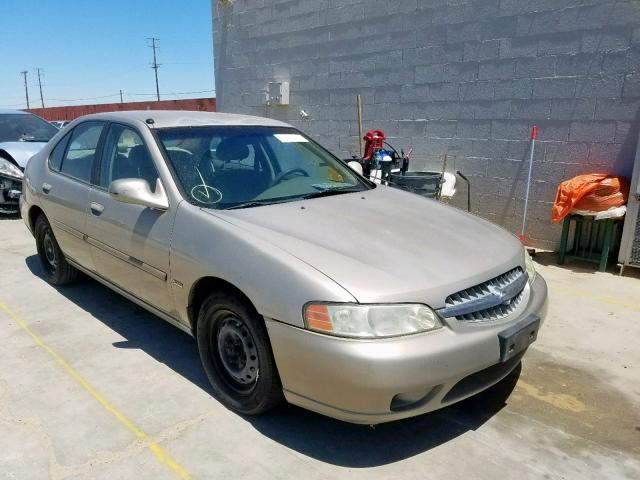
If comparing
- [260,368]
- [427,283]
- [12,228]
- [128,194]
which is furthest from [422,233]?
[12,228]

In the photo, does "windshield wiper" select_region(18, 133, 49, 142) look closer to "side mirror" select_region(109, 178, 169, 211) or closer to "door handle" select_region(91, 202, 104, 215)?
"door handle" select_region(91, 202, 104, 215)

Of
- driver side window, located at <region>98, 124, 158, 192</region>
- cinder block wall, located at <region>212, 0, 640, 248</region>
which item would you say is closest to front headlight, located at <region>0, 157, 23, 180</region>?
cinder block wall, located at <region>212, 0, 640, 248</region>

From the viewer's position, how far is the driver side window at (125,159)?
3305mm

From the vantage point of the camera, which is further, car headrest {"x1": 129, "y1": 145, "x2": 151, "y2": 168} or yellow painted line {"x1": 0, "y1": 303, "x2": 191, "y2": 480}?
car headrest {"x1": 129, "y1": 145, "x2": 151, "y2": 168}

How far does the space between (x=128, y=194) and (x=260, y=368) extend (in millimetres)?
1280

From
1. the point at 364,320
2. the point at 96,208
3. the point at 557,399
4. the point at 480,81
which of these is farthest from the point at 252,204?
the point at 480,81

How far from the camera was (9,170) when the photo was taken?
7.65 m

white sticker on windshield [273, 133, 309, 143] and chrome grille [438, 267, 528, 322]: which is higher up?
white sticker on windshield [273, 133, 309, 143]

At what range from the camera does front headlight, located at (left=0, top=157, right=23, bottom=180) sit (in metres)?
7.61

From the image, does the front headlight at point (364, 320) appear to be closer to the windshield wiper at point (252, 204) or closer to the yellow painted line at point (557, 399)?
the windshield wiper at point (252, 204)

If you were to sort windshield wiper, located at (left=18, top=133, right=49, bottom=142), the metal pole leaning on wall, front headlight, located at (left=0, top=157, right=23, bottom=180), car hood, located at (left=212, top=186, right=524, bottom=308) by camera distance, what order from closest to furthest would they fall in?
1. car hood, located at (left=212, top=186, right=524, bottom=308)
2. the metal pole leaning on wall
3. front headlight, located at (left=0, top=157, right=23, bottom=180)
4. windshield wiper, located at (left=18, top=133, right=49, bottom=142)

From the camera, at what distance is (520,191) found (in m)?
6.27

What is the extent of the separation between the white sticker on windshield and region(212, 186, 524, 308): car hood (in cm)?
73

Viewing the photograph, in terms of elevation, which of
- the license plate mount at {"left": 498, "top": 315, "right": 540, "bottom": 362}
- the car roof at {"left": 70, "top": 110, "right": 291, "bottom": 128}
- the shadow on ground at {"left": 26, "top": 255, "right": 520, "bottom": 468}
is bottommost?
the shadow on ground at {"left": 26, "top": 255, "right": 520, "bottom": 468}
